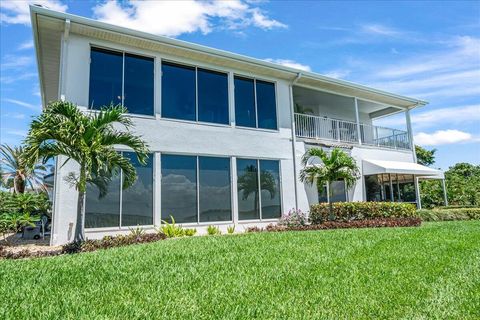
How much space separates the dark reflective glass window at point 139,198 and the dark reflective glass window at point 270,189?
545cm

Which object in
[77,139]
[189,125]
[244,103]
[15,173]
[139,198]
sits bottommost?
[139,198]

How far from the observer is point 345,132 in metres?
21.5

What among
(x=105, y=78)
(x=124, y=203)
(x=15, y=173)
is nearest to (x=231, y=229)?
(x=124, y=203)

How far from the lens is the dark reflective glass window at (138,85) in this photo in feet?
44.6

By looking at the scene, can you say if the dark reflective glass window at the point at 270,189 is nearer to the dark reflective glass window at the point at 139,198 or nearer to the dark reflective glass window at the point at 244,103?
the dark reflective glass window at the point at 244,103

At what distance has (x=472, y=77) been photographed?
1855cm

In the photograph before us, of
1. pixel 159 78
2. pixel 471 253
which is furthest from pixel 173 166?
pixel 471 253

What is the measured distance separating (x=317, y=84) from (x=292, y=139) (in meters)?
3.95

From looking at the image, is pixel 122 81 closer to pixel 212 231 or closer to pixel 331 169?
pixel 212 231

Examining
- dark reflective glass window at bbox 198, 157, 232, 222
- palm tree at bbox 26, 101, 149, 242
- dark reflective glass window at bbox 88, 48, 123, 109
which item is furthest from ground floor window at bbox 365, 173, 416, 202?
palm tree at bbox 26, 101, 149, 242

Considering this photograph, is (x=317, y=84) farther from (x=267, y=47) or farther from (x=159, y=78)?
(x=159, y=78)

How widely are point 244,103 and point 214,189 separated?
4698 mm

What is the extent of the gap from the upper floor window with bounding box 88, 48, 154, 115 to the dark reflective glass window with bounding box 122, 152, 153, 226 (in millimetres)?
2190

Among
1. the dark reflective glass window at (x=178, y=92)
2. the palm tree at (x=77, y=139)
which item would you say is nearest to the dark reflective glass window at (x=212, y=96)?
the dark reflective glass window at (x=178, y=92)
